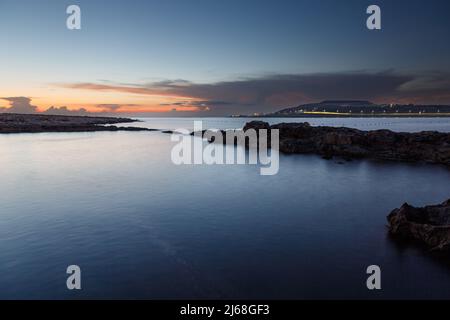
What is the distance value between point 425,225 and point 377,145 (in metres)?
30.8

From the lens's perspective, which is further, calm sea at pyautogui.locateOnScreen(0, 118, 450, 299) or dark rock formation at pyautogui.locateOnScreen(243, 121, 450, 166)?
dark rock formation at pyautogui.locateOnScreen(243, 121, 450, 166)

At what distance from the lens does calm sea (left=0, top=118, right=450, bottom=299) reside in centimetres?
1050

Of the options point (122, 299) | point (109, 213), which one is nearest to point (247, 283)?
point (122, 299)

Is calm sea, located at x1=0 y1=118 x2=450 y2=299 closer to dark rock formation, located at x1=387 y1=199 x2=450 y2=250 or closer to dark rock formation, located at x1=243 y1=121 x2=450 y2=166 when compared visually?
dark rock formation, located at x1=387 y1=199 x2=450 y2=250

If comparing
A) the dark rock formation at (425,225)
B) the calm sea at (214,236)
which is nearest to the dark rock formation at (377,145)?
the calm sea at (214,236)

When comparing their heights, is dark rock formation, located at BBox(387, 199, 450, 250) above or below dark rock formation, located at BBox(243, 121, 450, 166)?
below

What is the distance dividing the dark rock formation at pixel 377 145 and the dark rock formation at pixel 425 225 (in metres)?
24.3

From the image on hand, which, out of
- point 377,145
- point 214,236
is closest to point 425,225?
point 214,236

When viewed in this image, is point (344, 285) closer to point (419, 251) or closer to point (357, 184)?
point (419, 251)

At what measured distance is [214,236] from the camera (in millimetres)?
15055

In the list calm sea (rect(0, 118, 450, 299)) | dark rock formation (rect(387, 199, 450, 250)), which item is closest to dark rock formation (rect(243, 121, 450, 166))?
calm sea (rect(0, 118, 450, 299))

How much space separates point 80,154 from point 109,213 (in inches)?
1146

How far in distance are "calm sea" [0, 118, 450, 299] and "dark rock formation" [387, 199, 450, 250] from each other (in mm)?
665

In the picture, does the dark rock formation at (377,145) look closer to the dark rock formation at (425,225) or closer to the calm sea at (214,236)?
the calm sea at (214,236)
